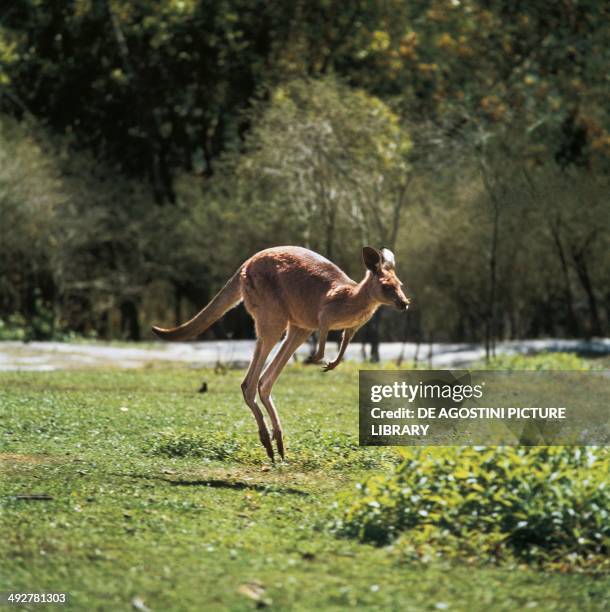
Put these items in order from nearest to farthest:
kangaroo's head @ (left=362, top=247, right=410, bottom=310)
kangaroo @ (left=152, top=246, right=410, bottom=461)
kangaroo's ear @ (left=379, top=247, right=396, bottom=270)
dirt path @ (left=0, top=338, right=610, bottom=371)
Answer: kangaroo's head @ (left=362, top=247, right=410, bottom=310), kangaroo's ear @ (left=379, top=247, right=396, bottom=270), kangaroo @ (left=152, top=246, right=410, bottom=461), dirt path @ (left=0, top=338, right=610, bottom=371)

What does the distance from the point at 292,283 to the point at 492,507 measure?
133 inches

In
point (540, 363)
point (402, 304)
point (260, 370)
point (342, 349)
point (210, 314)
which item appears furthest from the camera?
point (540, 363)

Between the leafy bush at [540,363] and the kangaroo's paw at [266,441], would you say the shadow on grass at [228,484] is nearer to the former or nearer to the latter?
the kangaroo's paw at [266,441]

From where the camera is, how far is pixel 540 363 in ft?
72.7

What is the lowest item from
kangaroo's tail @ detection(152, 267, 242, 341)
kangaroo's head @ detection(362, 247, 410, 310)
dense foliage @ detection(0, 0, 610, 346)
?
kangaroo's tail @ detection(152, 267, 242, 341)

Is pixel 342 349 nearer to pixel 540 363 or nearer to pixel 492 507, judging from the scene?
pixel 492 507

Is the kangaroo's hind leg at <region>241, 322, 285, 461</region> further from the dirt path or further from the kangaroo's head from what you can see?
the dirt path

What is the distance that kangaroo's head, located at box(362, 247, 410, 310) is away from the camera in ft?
32.9

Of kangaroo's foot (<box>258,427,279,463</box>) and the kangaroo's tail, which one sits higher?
the kangaroo's tail

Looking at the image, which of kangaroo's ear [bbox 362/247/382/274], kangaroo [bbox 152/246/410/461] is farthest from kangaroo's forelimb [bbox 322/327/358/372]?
kangaroo's ear [bbox 362/247/382/274]

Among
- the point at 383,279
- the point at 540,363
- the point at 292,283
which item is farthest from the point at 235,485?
the point at 540,363

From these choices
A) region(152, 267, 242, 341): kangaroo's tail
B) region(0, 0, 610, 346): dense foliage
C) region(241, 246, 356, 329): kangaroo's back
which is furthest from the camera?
region(0, 0, 610, 346): dense foliage

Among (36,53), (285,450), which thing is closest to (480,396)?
(285,450)

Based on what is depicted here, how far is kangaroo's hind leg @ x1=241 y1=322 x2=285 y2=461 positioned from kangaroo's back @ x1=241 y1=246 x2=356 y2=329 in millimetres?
191
